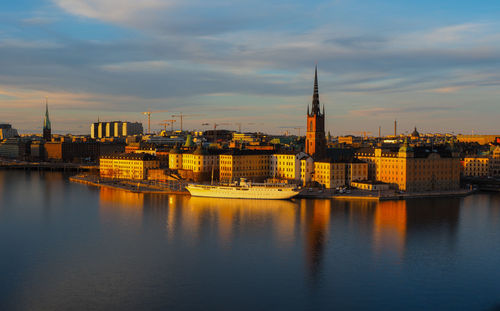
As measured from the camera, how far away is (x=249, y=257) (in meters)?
22.1

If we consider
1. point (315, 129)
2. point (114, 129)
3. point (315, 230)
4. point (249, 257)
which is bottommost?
point (249, 257)

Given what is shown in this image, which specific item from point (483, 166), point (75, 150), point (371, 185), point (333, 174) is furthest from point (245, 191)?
point (75, 150)

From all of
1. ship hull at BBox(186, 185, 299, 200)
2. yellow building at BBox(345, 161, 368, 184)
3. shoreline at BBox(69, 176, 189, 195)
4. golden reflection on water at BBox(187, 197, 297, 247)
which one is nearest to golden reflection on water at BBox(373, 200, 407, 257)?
golden reflection on water at BBox(187, 197, 297, 247)

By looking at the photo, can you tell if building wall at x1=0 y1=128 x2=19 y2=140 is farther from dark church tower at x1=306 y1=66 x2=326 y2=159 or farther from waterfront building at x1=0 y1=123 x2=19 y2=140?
dark church tower at x1=306 y1=66 x2=326 y2=159

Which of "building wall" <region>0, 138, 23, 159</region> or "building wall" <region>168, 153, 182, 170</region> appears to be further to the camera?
"building wall" <region>0, 138, 23, 159</region>

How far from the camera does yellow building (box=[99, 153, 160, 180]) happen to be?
5366cm

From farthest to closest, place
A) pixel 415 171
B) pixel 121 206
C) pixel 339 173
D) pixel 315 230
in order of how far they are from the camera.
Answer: pixel 339 173
pixel 415 171
pixel 121 206
pixel 315 230

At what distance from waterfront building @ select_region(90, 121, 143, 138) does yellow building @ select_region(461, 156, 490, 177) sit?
438 feet

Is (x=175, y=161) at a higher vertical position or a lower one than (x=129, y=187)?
higher

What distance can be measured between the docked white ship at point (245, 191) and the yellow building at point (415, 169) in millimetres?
7983

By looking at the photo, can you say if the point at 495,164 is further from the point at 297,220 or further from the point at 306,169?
the point at 297,220

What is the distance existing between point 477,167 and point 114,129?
139835 mm

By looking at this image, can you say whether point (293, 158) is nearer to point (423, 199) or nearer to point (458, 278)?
point (423, 199)

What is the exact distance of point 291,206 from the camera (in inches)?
1394
